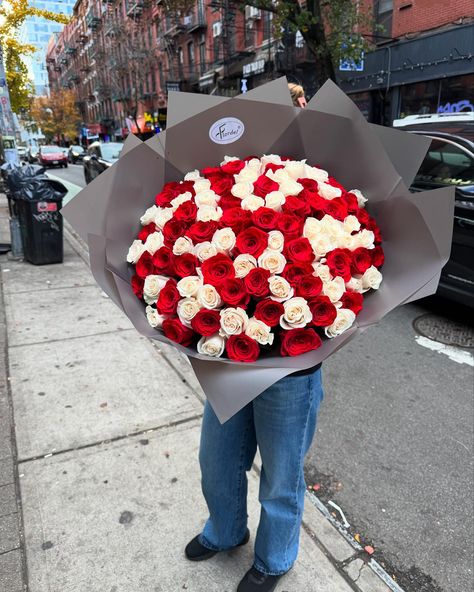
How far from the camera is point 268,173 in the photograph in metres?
1.56

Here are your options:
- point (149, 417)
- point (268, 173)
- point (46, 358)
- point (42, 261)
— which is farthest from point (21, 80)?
point (268, 173)

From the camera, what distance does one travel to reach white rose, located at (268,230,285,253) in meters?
1.36

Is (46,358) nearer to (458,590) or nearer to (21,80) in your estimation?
(458,590)

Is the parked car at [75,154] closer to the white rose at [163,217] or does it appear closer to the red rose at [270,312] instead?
the white rose at [163,217]

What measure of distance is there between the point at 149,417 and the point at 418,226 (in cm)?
216

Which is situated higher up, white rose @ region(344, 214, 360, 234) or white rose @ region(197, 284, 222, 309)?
white rose @ region(344, 214, 360, 234)

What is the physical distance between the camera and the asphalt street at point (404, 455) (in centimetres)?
218

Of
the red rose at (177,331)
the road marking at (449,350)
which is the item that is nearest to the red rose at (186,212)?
the red rose at (177,331)

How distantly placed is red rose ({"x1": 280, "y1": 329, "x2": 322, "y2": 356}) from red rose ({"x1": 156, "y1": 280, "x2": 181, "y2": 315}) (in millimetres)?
328

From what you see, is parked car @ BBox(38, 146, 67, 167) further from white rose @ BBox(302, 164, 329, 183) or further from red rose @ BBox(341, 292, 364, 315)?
red rose @ BBox(341, 292, 364, 315)

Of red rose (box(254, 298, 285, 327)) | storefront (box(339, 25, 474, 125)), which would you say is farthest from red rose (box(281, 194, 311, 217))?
storefront (box(339, 25, 474, 125))

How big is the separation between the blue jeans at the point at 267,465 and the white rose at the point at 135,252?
0.61 meters

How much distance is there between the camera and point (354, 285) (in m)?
1.45

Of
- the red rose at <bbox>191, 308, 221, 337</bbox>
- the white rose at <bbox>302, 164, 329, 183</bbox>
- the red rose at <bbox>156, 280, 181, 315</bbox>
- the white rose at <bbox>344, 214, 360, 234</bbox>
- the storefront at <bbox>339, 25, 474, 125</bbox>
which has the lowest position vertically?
the red rose at <bbox>191, 308, 221, 337</bbox>
